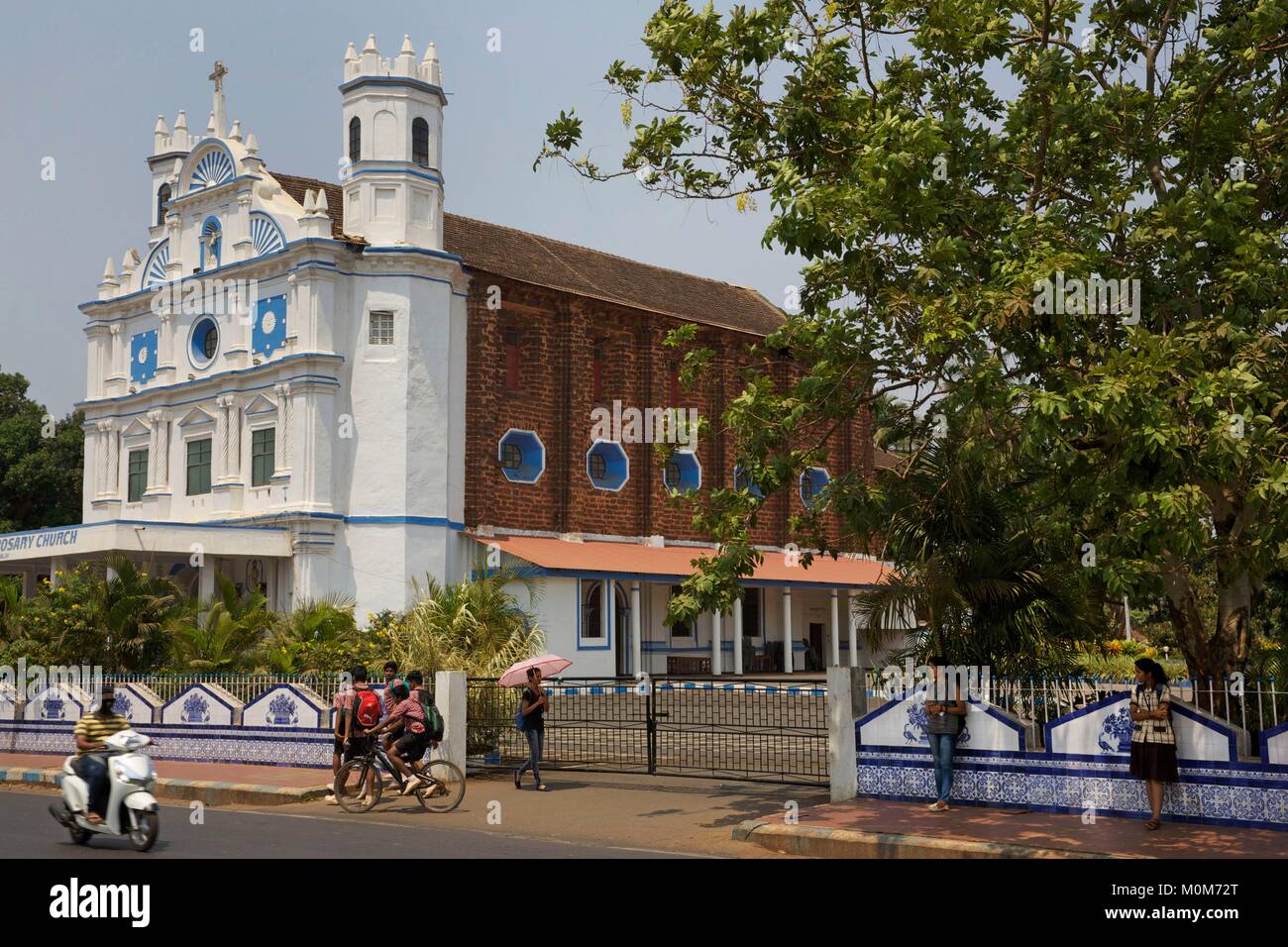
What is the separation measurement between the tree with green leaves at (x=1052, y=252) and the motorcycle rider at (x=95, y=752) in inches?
226

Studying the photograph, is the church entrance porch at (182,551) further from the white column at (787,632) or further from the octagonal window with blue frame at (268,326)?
the white column at (787,632)

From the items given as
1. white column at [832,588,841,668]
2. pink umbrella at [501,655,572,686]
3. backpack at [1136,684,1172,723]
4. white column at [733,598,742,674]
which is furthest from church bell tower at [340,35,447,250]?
backpack at [1136,684,1172,723]

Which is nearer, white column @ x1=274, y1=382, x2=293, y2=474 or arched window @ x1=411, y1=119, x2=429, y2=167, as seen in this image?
white column @ x1=274, y1=382, x2=293, y2=474

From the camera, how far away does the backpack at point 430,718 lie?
15609 mm

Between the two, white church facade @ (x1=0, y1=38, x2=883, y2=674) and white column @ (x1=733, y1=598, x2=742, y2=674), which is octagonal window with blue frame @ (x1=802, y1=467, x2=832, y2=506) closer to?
white church facade @ (x1=0, y1=38, x2=883, y2=674)

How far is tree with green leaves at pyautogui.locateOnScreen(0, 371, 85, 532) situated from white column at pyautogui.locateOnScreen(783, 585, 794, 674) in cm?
2823

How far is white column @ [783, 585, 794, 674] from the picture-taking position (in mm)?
40713

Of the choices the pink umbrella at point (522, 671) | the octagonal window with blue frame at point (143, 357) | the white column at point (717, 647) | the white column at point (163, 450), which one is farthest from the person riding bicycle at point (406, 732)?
the octagonal window with blue frame at point (143, 357)

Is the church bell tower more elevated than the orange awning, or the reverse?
the church bell tower

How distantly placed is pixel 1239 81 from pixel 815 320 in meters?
5.25

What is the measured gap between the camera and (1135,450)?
36.0 ft

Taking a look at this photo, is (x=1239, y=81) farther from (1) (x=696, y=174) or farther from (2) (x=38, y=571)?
(2) (x=38, y=571)

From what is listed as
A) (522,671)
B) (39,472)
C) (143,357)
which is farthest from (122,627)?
(39,472)

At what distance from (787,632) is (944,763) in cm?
2671
